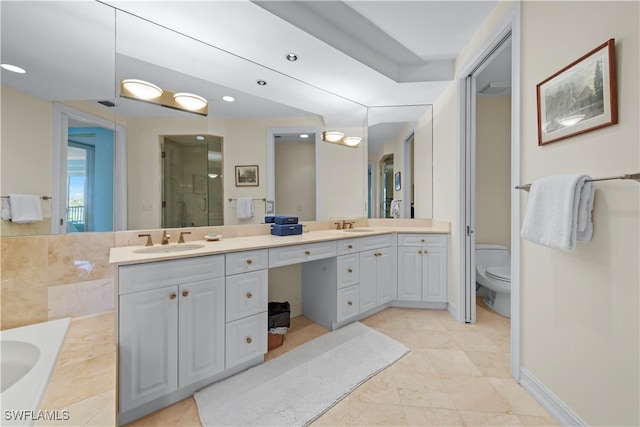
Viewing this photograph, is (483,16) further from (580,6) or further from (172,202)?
(172,202)

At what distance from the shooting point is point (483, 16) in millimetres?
1871

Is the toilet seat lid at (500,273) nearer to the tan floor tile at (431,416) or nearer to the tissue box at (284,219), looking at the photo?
the tan floor tile at (431,416)

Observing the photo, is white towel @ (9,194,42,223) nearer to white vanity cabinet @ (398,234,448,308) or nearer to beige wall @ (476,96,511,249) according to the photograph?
white vanity cabinet @ (398,234,448,308)

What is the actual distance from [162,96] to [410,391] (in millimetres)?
2651

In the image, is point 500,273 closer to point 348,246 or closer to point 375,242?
point 375,242

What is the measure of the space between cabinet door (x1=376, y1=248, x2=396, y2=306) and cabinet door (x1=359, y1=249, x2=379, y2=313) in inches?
1.9

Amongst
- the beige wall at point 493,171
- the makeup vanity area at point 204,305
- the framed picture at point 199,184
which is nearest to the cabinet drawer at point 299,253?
the makeup vanity area at point 204,305

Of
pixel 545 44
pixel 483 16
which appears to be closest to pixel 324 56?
pixel 483 16

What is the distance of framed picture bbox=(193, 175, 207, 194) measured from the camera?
1971mm

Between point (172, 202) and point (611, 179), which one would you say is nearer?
point (611, 179)

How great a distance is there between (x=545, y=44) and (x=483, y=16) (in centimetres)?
83

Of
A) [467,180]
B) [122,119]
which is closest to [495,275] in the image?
[467,180]

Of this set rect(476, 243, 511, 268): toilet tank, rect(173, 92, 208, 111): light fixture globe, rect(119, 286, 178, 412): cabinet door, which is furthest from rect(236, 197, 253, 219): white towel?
rect(476, 243, 511, 268): toilet tank

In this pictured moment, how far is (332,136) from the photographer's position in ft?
9.06
